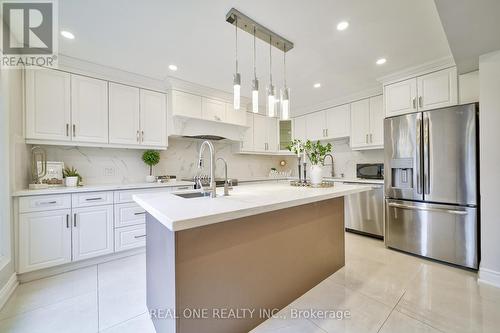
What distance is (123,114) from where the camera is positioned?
289 cm

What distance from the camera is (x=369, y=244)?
3.08 meters

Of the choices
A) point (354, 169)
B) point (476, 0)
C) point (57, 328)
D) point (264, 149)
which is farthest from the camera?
point (264, 149)

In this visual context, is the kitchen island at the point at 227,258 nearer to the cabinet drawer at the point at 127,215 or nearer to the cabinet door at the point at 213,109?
the cabinet drawer at the point at 127,215

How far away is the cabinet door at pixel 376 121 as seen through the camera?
3404 millimetres

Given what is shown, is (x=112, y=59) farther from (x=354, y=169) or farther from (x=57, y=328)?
(x=354, y=169)

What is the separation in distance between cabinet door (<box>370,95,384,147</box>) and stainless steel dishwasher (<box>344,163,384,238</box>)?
0.43 m

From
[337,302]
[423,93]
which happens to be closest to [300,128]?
[423,93]

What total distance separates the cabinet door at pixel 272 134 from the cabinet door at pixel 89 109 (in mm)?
3036

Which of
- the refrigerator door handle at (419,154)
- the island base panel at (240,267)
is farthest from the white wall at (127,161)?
the refrigerator door handle at (419,154)

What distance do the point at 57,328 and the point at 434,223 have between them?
150 inches

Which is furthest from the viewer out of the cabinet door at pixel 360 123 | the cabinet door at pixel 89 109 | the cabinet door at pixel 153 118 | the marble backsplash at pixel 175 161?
the cabinet door at pixel 360 123

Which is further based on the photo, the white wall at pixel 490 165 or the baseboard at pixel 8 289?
the white wall at pixel 490 165

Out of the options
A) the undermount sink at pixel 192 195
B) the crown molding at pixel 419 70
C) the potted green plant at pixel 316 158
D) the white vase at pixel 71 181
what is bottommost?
the undermount sink at pixel 192 195

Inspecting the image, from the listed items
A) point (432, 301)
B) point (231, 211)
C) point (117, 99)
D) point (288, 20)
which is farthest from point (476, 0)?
point (117, 99)
